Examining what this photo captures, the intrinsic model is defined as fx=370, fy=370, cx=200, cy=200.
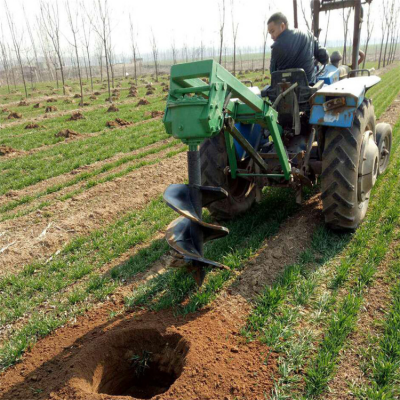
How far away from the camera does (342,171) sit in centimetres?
400

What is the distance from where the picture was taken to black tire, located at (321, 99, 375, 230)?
4.01m

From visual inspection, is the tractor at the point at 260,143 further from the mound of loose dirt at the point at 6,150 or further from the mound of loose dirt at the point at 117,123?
the mound of loose dirt at the point at 117,123

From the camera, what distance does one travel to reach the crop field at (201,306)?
8.62ft

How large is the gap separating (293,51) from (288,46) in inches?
3.3

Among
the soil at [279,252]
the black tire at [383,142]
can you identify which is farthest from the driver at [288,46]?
the soil at [279,252]

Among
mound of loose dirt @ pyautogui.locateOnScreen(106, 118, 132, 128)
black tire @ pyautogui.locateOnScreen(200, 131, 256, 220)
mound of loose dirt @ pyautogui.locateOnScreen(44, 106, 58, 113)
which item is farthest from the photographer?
mound of loose dirt @ pyautogui.locateOnScreen(44, 106, 58, 113)

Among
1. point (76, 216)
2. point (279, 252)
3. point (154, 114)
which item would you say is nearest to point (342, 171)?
point (279, 252)

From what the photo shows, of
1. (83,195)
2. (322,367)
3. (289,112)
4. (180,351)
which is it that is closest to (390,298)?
(322,367)

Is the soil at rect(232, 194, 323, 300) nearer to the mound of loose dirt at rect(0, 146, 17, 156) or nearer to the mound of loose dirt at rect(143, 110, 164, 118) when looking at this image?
the mound of loose dirt at rect(0, 146, 17, 156)

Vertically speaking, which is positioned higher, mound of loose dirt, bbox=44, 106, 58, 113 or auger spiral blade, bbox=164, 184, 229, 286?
auger spiral blade, bbox=164, 184, 229, 286

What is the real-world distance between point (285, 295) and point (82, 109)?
1674 centimetres

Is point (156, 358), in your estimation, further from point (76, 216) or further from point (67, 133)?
point (67, 133)

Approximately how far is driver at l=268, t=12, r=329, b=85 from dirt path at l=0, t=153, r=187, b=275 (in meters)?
3.23

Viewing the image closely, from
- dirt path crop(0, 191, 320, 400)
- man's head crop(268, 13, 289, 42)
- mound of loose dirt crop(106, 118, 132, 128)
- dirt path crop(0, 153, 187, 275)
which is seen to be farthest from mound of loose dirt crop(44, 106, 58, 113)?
dirt path crop(0, 191, 320, 400)
